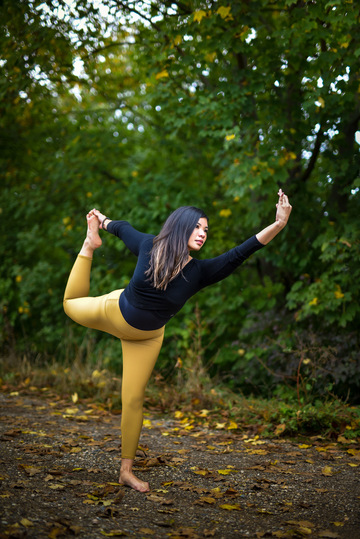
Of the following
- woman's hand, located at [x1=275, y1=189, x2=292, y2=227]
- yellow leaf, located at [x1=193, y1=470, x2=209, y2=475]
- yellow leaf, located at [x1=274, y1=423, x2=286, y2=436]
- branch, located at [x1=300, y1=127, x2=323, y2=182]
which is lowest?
yellow leaf, located at [x1=193, y1=470, x2=209, y2=475]

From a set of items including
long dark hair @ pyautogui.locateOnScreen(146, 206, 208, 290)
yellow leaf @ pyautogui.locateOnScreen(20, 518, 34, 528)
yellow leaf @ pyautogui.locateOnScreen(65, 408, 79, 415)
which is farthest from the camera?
yellow leaf @ pyautogui.locateOnScreen(65, 408, 79, 415)

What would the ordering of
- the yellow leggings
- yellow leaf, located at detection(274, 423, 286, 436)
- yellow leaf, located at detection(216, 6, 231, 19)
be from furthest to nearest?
yellow leaf, located at detection(216, 6, 231, 19)
yellow leaf, located at detection(274, 423, 286, 436)
the yellow leggings

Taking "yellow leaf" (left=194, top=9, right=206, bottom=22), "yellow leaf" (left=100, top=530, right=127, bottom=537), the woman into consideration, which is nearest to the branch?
"yellow leaf" (left=194, top=9, right=206, bottom=22)

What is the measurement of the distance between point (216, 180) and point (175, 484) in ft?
18.6

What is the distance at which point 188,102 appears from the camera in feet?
22.8

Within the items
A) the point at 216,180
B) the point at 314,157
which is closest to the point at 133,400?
the point at 314,157

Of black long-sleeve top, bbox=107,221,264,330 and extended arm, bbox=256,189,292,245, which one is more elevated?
extended arm, bbox=256,189,292,245

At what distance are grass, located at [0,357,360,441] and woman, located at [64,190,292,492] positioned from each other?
7.02 ft

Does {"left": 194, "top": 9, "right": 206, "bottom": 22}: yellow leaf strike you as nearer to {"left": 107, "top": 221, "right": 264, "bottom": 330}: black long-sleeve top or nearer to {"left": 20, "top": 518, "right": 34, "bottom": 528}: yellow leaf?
{"left": 107, "top": 221, "right": 264, "bottom": 330}: black long-sleeve top

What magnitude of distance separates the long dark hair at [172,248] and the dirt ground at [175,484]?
1.40 metres

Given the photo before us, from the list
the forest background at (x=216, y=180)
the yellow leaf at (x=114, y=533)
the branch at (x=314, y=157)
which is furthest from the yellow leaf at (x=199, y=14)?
the yellow leaf at (x=114, y=533)

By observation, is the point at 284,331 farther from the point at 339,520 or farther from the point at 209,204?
the point at 339,520

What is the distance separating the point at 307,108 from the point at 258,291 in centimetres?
281

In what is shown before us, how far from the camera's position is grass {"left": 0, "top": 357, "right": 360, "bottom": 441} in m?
5.51
